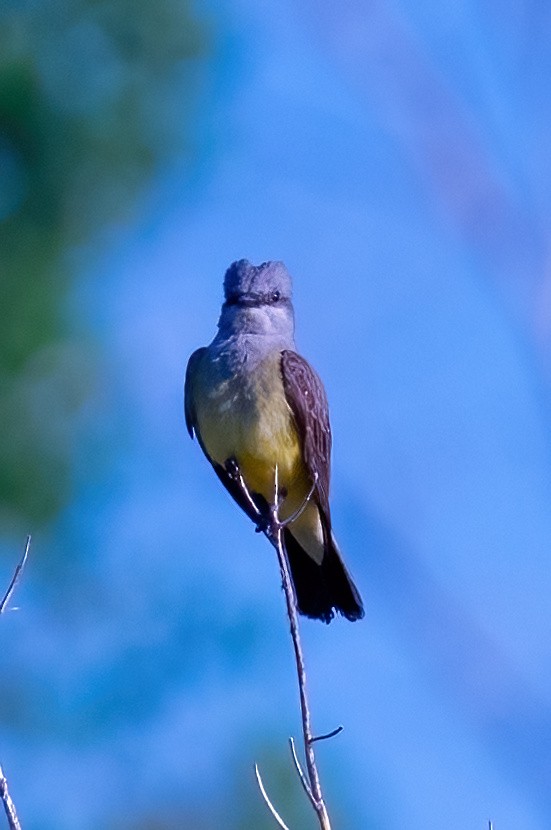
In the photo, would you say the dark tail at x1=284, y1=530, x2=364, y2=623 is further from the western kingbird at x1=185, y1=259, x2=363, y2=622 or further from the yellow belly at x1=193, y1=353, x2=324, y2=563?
the yellow belly at x1=193, y1=353, x2=324, y2=563

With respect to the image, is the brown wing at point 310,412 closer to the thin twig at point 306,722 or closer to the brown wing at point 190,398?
the brown wing at point 190,398

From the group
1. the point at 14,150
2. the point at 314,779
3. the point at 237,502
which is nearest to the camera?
the point at 314,779

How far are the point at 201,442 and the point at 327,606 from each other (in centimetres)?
68

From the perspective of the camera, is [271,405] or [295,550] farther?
[295,550]

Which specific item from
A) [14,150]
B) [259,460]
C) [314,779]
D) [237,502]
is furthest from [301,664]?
[14,150]

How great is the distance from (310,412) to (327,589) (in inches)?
24.9

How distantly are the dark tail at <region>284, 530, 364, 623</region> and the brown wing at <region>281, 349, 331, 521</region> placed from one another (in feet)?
0.85

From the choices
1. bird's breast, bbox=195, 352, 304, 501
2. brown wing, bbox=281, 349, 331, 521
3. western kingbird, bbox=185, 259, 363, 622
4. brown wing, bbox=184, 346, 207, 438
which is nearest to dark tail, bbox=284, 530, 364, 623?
western kingbird, bbox=185, 259, 363, 622

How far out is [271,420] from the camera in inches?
184

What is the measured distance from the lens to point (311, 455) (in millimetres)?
4727

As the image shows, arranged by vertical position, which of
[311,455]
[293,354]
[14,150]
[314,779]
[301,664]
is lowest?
[314,779]

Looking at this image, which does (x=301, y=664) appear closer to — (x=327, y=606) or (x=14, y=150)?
(x=327, y=606)

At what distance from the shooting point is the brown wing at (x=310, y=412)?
4711 mm

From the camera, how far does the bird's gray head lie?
4.97 m
